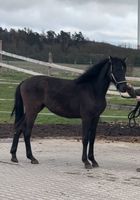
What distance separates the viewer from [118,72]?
9508 millimetres

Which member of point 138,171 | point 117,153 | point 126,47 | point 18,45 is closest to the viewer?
point 138,171

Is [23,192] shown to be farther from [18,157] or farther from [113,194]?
[18,157]

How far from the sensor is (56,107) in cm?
1016

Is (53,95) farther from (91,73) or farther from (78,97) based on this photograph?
(91,73)

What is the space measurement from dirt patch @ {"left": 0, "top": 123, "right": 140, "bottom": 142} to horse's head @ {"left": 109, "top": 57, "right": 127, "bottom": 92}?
418cm

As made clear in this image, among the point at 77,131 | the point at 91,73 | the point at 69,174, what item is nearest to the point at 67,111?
the point at 91,73

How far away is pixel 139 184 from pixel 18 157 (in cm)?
338

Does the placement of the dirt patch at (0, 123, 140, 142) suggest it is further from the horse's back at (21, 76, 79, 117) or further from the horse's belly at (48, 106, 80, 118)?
the horse's belly at (48, 106, 80, 118)

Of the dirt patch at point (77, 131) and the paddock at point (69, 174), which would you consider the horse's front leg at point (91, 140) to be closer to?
the paddock at point (69, 174)

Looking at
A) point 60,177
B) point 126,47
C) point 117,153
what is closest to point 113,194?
point 60,177

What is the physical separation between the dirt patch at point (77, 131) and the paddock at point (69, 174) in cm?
105

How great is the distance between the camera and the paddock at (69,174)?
725 cm

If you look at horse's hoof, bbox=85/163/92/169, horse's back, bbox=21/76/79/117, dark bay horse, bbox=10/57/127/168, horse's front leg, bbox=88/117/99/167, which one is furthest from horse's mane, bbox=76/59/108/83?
horse's hoof, bbox=85/163/92/169

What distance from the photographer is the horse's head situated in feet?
30.8
